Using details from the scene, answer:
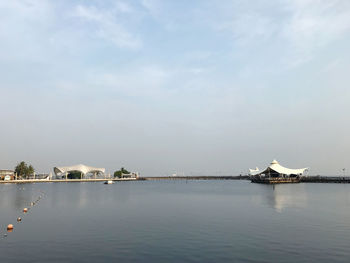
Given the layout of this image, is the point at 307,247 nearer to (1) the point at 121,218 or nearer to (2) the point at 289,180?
(1) the point at 121,218

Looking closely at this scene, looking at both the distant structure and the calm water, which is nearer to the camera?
the calm water

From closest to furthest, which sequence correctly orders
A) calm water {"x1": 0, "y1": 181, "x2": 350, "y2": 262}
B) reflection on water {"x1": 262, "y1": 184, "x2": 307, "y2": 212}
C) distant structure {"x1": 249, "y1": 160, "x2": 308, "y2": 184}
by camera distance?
calm water {"x1": 0, "y1": 181, "x2": 350, "y2": 262}, reflection on water {"x1": 262, "y1": 184, "x2": 307, "y2": 212}, distant structure {"x1": 249, "y1": 160, "x2": 308, "y2": 184}

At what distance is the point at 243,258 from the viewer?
72.5 ft

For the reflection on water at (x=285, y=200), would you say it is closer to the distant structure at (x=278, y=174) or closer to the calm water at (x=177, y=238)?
the calm water at (x=177, y=238)

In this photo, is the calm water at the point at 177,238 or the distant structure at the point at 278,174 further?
the distant structure at the point at 278,174

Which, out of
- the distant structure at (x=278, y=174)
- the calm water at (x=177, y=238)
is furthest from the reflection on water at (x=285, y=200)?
the distant structure at (x=278, y=174)

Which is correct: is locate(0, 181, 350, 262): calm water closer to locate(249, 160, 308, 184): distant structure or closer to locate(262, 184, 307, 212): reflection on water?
locate(262, 184, 307, 212): reflection on water

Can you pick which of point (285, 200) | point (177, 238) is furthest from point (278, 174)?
point (177, 238)

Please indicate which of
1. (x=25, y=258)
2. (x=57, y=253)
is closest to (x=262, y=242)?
(x=57, y=253)

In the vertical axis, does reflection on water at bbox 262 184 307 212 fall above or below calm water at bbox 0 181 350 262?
below

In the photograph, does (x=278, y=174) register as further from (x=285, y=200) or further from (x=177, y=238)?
(x=177, y=238)

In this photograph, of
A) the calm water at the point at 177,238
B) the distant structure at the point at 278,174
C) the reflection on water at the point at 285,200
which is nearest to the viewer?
the calm water at the point at 177,238

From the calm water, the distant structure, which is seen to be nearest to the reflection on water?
the calm water

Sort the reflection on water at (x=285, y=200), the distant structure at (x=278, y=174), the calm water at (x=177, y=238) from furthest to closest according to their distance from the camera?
the distant structure at (x=278, y=174)
the reflection on water at (x=285, y=200)
the calm water at (x=177, y=238)
